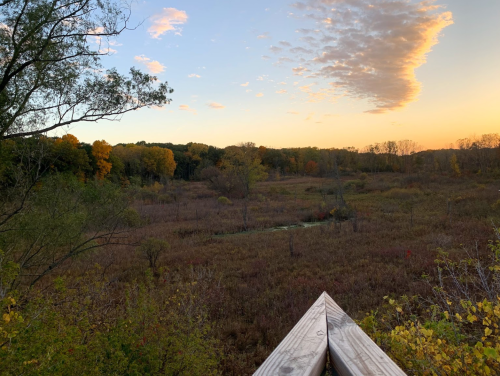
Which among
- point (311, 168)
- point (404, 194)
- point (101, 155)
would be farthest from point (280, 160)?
point (404, 194)

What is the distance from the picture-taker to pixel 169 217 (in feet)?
77.7

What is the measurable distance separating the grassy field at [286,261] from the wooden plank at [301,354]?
3221 millimetres

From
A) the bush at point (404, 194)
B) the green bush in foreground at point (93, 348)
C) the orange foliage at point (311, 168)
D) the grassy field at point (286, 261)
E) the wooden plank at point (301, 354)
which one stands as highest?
the orange foliage at point (311, 168)

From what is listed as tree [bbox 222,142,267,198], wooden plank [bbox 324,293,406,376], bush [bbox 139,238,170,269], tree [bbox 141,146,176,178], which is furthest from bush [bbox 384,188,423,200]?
tree [bbox 141,146,176,178]

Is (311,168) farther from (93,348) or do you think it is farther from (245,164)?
(93,348)

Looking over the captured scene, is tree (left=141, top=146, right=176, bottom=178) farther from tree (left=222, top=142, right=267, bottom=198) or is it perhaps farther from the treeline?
tree (left=222, top=142, right=267, bottom=198)

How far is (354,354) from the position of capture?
2.92 ft

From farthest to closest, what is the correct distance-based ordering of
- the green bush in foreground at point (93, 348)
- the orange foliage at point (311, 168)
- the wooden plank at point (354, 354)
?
the orange foliage at point (311, 168), the green bush in foreground at point (93, 348), the wooden plank at point (354, 354)

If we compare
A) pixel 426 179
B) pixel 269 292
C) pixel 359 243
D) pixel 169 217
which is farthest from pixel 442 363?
pixel 426 179

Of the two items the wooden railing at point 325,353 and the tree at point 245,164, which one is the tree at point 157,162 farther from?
the wooden railing at point 325,353

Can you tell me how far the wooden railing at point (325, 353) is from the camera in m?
0.82

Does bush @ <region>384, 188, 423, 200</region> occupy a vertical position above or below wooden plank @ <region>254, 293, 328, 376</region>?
below

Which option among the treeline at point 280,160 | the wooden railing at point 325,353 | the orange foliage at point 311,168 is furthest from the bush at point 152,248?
the orange foliage at point 311,168

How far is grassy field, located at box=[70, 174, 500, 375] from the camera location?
6711 mm
